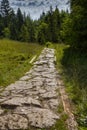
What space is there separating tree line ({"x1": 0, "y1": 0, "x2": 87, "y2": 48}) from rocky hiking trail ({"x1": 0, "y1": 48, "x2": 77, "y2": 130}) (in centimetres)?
572

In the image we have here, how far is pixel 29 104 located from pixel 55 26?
5617cm

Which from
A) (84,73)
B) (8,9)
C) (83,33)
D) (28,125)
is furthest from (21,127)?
(8,9)

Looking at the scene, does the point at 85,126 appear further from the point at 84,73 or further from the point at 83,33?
the point at 83,33

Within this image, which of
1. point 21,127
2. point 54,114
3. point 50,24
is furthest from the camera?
point 50,24

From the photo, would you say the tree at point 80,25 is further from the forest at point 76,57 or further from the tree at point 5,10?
the tree at point 5,10

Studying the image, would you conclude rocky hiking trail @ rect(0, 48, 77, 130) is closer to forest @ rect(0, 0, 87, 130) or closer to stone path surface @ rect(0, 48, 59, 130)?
stone path surface @ rect(0, 48, 59, 130)

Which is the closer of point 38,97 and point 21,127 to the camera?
point 21,127

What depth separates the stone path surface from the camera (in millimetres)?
5434

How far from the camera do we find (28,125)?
5.30 m

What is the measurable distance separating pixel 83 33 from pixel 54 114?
28.5ft

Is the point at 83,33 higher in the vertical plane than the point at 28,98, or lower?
higher

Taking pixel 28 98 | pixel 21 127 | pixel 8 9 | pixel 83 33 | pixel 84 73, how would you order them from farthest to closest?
pixel 8 9 < pixel 83 33 < pixel 84 73 < pixel 28 98 < pixel 21 127

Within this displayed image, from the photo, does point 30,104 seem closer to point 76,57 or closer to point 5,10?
point 76,57

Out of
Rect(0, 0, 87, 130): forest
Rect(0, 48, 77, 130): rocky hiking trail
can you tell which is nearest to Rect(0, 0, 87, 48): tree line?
Rect(0, 0, 87, 130): forest
